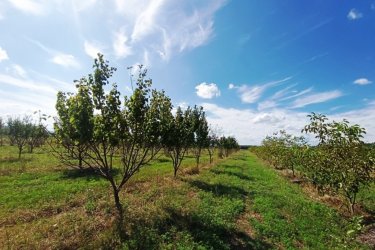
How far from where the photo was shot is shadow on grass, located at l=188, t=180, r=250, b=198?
63.0 ft

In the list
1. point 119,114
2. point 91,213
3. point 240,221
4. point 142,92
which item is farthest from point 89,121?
point 240,221

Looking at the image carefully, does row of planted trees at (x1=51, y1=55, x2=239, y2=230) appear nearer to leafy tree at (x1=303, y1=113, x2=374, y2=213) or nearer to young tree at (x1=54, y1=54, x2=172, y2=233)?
young tree at (x1=54, y1=54, x2=172, y2=233)

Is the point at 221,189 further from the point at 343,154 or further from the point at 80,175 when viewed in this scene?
the point at 80,175

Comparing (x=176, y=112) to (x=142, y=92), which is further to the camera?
(x=176, y=112)

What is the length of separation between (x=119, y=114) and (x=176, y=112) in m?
14.2

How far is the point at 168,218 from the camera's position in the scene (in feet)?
42.5

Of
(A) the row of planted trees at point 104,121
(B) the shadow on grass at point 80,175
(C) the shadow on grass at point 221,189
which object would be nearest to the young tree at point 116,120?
(A) the row of planted trees at point 104,121

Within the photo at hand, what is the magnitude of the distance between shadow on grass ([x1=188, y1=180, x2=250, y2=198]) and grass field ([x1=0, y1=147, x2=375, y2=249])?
0.07 meters

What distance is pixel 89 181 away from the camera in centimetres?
2273

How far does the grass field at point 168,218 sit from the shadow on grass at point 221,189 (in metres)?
0.07

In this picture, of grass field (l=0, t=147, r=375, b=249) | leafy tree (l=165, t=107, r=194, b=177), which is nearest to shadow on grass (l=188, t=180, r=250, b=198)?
grass field (l=0, t=147, r=375, b=249)

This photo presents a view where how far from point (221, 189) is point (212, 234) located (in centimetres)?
890

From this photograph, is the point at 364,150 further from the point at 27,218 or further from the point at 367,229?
the point at 27,218

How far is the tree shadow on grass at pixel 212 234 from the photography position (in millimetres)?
11219
